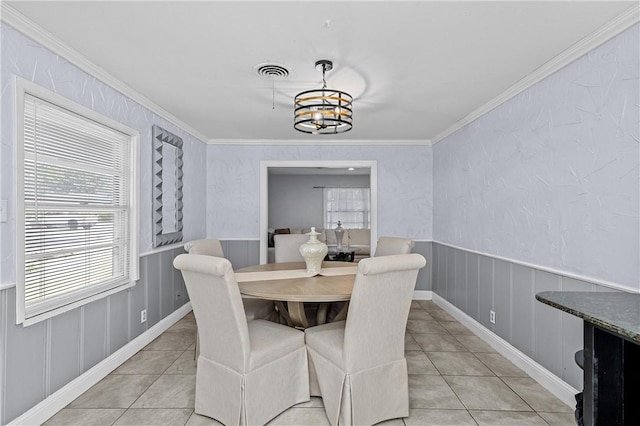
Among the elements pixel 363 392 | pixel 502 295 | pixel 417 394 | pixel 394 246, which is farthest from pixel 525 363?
pixel 363 392

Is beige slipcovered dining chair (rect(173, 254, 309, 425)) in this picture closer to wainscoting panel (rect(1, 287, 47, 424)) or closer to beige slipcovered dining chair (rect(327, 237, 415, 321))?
beige slipcovered dining chair (rect(327, 237, 415, 321))

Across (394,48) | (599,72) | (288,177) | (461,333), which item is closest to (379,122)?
(394,48)

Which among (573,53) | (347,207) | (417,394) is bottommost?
(417,394)

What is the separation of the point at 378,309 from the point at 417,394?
883 mm

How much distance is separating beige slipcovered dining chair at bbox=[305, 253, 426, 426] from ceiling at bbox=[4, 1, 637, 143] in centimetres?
126

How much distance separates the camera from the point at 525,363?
2615mm

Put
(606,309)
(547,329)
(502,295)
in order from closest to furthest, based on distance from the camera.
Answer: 1. (606,309)
2. (547,329)
3. (502,295)

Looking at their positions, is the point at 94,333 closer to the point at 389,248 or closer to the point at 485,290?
the point at 389,248

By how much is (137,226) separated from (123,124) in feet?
2.78

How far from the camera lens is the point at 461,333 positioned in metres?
3.48

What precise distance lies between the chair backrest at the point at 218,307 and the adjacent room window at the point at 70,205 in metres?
0.86

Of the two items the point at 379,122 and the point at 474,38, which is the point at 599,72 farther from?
the point at 379,122

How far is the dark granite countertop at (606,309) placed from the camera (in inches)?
42.3

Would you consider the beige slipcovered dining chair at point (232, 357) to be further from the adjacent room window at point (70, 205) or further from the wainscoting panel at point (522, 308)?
the wainscoting panel at point (522, 308)
